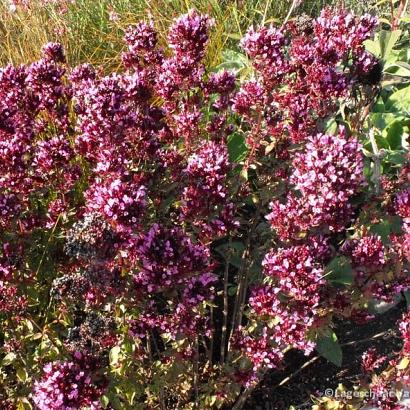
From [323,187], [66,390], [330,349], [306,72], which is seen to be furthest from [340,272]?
[66,390]

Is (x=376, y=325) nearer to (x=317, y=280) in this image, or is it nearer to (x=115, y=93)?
(x=317, y=280)

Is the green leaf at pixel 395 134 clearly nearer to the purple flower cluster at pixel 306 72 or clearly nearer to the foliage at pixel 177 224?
the foliage at pixel 177 224

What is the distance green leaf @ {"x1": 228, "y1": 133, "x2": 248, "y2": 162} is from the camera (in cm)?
305

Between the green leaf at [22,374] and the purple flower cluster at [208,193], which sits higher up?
the purple flower cluster at [208,193]

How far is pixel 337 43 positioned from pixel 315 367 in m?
1.46

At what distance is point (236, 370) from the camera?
6.38ft

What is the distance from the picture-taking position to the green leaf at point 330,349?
228 centimetres

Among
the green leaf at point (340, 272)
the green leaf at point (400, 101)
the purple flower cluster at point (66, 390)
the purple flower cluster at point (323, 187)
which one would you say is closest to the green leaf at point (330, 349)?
the green leaf at point (340, 272)

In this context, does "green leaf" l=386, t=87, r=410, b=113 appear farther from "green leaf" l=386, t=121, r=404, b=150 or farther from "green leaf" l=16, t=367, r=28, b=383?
"green leaf" l=16, t=367, r=28, b=383

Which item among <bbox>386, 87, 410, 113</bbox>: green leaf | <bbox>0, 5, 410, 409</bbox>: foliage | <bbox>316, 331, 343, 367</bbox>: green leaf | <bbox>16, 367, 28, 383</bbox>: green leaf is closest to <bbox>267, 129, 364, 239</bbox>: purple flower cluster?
<bbox>0, 5, 410, 409</bbox>: foliage

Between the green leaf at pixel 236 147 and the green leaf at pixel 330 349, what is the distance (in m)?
1.16

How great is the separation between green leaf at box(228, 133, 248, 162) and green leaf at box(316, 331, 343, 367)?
1156 millimetres

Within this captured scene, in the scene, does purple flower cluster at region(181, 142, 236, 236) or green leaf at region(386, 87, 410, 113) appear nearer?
purple flower cluster at region(181, 142, 236, 236)

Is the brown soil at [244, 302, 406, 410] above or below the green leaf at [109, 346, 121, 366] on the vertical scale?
below
